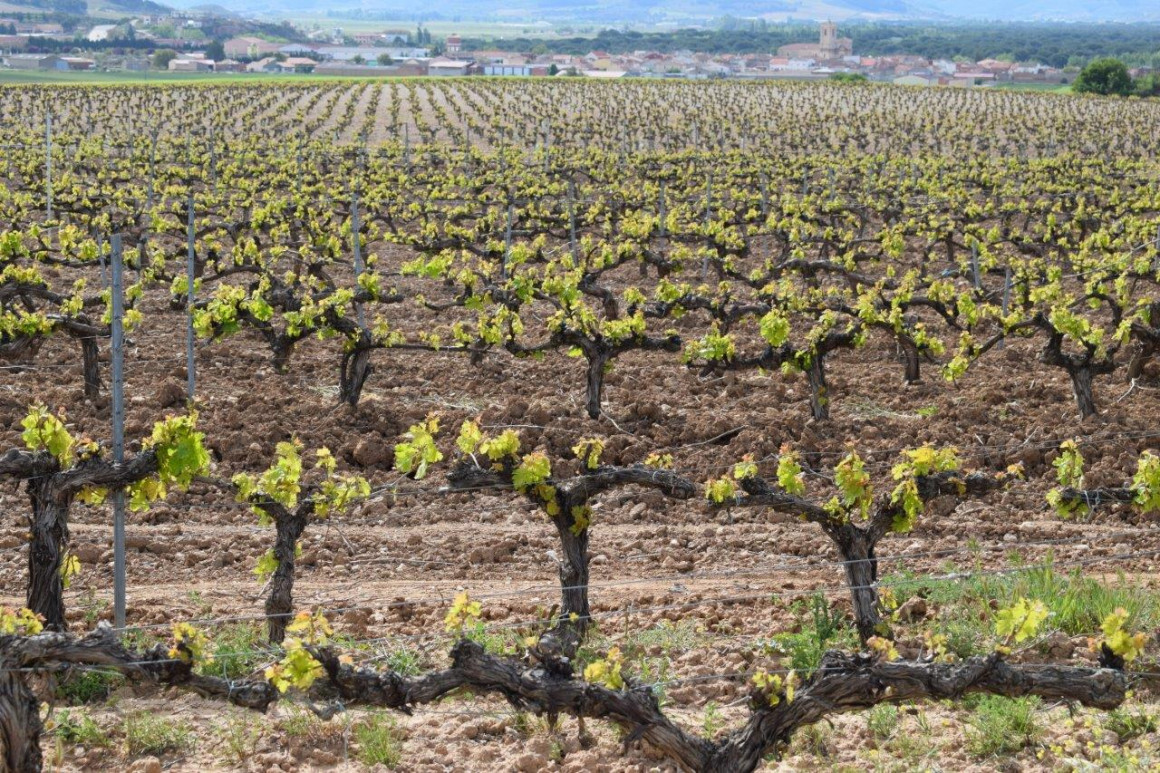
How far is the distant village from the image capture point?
102312 mm

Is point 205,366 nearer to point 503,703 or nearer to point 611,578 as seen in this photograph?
point 611,578

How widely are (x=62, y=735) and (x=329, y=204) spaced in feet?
58.8

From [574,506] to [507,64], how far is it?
115 meters

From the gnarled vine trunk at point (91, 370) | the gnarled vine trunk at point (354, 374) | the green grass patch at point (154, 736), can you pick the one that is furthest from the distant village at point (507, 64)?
the green grass patch at point (154, 736)

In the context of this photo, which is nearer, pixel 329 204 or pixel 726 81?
pixel 329 204

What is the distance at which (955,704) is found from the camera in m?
7.46

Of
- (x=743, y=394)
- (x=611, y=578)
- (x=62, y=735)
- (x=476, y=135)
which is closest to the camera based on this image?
(x=62, y=735)

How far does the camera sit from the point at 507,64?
391ft

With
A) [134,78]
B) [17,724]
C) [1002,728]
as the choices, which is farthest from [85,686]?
[134,78]

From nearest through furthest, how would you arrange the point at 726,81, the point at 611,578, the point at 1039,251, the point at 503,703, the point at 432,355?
the point at 503,703
the point at 611,578
the point at 432,355
the point at 1039,251
the point at 726,81

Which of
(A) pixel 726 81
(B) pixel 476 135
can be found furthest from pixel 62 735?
(A) pixel 726 81

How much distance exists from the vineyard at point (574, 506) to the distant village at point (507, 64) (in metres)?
75.0

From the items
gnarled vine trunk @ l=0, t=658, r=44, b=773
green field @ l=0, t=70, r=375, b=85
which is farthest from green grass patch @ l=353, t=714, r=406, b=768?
green field @ l=0, t=70, r=375, b=85

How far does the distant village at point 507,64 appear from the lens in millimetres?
102312
